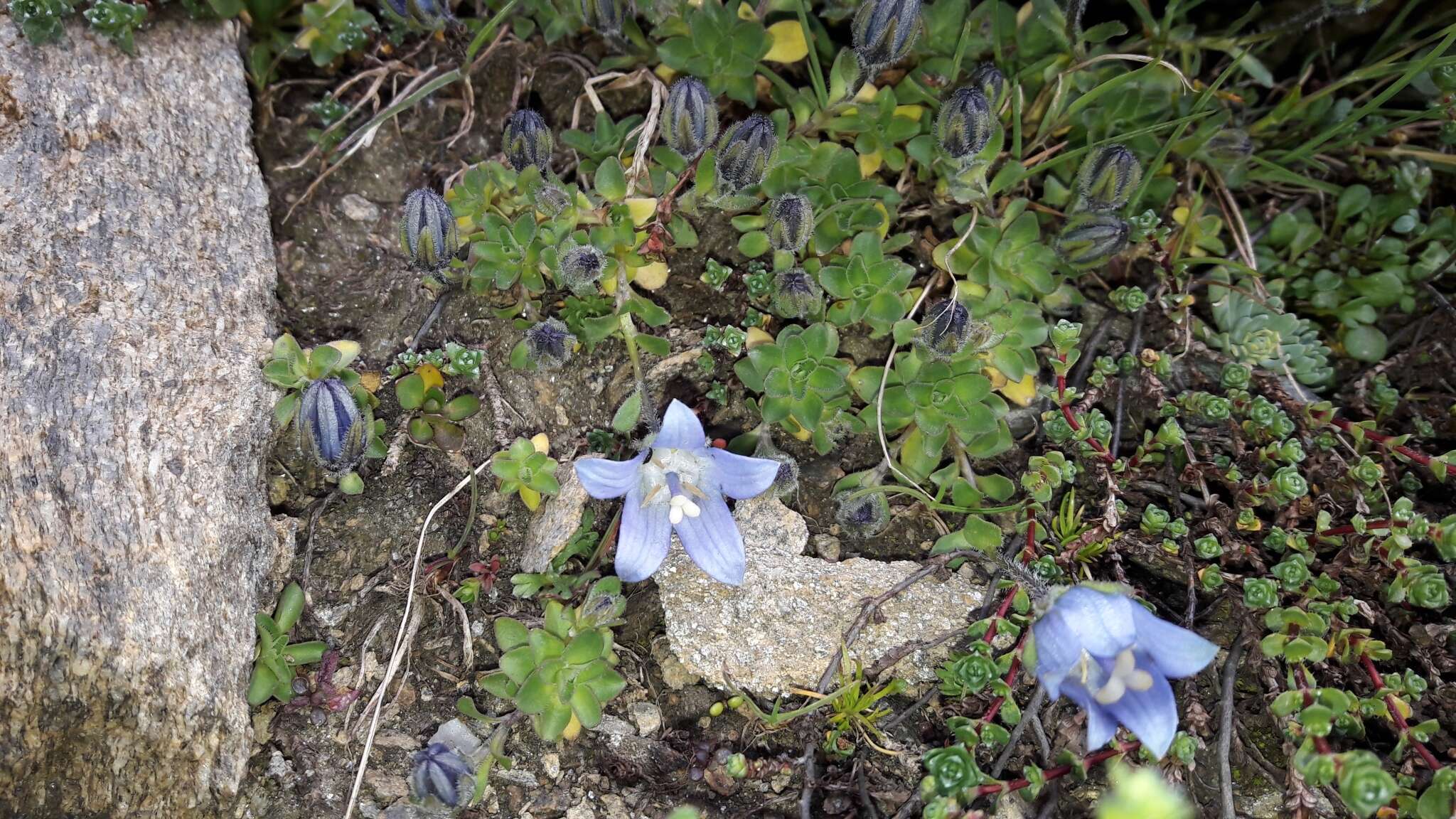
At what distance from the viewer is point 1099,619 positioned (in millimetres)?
2211

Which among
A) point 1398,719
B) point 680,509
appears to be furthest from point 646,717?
point 1398,719

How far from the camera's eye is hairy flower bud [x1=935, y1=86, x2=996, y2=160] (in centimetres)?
284

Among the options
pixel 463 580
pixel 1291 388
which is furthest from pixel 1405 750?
pixel 463 580

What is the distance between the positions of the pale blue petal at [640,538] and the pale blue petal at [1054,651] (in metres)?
0.96

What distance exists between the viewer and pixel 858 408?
310 cm

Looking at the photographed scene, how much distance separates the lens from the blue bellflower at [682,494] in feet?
8.05

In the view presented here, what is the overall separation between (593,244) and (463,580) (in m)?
1.07

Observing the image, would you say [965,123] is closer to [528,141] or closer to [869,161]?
[869,161]

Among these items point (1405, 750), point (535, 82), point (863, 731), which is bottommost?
point (863, 731)

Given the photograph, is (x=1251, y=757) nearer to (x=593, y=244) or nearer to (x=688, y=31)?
(x=593, y=244)

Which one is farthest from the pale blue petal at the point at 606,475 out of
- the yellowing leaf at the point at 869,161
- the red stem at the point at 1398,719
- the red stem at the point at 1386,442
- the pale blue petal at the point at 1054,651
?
the red stem at the point at 1386,442

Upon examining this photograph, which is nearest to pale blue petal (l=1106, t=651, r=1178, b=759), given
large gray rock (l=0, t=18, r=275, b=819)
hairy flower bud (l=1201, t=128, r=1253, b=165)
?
hairy flower bud (l=1201, t=128, r=1253, b=165)

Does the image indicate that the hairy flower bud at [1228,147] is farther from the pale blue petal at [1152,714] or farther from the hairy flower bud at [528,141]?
the hairy flower bud at [528,141]

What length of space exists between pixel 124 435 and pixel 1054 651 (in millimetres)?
2339
